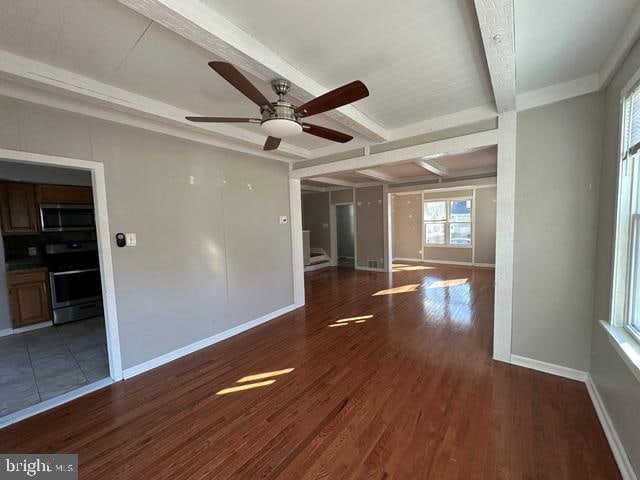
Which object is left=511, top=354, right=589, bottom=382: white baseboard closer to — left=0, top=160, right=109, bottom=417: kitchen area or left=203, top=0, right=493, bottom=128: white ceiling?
left=203, top=0, right=493, bottom=128: white ceiling

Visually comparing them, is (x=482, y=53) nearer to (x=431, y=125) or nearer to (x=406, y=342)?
(x=431, y=125)

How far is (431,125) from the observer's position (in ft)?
9.34

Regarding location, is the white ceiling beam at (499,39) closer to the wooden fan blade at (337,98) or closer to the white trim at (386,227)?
the wooden fan blade at (337,98)

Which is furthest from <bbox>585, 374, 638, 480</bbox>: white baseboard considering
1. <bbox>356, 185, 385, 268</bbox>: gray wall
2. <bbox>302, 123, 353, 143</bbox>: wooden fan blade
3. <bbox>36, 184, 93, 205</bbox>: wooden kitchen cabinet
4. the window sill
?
<bbox>36, 184, 93, 205</bbox>: wooden kitchen cabinet

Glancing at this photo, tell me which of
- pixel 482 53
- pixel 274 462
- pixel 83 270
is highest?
pixel 482 53

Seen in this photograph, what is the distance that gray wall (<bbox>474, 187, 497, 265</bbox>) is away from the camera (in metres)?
7.21

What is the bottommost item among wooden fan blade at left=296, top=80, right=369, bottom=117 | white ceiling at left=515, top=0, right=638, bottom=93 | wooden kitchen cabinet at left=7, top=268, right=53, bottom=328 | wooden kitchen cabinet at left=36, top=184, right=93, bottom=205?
wooden kitchen cabinet at left=7, top=268, right=53, bottom=328

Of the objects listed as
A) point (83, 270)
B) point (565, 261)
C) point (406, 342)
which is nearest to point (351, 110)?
point (565, 261)

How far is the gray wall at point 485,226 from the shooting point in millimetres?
7211

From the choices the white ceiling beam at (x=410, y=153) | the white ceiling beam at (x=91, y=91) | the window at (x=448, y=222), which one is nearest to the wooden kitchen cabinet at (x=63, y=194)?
the white ceiling beam at (x=91, y=91)

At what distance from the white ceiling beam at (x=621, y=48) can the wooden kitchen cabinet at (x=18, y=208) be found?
6.45 meters

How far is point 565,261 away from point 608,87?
1.37 meters

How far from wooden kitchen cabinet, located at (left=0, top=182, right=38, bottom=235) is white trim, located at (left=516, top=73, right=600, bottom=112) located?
6280 millimetres

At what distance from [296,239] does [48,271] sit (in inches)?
148
